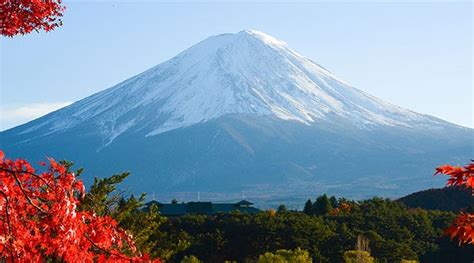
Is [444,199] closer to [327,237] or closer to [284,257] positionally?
[327,237]

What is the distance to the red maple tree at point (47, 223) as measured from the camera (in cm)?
587

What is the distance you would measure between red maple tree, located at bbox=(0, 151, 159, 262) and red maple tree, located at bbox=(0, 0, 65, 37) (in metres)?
1.40

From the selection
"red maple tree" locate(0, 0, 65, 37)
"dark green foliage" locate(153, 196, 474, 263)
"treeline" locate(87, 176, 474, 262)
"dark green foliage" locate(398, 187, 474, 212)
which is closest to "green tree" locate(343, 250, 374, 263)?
"treeline" locate(87, 176, 474, 262)

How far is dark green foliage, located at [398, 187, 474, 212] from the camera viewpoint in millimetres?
57691

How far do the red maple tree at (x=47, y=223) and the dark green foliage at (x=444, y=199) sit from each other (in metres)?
51.7

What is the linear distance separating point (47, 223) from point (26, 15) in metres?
2.21

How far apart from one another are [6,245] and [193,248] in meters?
34.3

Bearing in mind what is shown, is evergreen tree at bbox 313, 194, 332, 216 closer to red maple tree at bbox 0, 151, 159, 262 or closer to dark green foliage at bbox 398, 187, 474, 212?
dark green foliage at bbox 398, 187, 474, 212

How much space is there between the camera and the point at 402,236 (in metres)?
41.6

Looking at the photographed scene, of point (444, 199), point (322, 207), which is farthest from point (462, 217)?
point (444, 199)

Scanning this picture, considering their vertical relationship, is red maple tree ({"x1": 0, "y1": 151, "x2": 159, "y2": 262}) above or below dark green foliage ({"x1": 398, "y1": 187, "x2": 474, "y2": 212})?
above

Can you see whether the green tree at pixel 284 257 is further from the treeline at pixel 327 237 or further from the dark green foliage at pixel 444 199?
the dark green foliage at pixel 444 199

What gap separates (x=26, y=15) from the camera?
746cm

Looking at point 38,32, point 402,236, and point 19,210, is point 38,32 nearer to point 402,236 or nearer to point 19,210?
point 19,210
